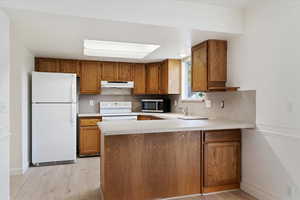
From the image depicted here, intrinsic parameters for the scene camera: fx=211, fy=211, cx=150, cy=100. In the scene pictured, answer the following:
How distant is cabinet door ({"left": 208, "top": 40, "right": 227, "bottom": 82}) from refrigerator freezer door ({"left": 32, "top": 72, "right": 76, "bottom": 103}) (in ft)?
8.32

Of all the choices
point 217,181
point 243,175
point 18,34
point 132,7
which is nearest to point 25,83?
point 18,34

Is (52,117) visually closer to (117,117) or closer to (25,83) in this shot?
(25,83)

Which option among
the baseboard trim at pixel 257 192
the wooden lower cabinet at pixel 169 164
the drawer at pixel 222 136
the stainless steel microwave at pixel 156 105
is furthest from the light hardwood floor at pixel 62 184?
the stainless steel microwave at pixel 156 105

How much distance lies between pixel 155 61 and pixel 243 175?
3.09 m

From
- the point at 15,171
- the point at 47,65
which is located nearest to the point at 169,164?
the point at 15,171

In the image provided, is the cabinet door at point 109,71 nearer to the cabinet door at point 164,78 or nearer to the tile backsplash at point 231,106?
the cabinet door at point 164,78

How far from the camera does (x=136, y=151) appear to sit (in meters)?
2.38

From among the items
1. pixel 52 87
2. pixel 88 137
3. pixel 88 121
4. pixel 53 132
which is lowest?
pixel 88 137

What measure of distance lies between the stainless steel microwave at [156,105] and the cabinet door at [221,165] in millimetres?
2416

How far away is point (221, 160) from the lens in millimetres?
2701

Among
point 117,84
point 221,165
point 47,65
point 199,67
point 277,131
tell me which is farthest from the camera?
point 117,84

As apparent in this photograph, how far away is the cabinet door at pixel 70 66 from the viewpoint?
14.9 ft

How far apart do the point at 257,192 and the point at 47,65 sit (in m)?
4.34

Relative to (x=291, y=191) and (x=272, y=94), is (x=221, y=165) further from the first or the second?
(x=272, y=94)
